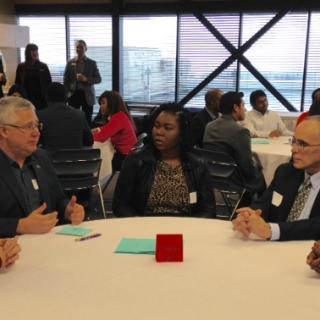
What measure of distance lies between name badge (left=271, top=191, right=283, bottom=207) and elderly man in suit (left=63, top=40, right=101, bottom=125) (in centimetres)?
646

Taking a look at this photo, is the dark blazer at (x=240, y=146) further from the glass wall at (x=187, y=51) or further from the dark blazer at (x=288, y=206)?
the glass wall at (x=187, y=51)

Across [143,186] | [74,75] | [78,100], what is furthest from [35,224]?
[78,100]

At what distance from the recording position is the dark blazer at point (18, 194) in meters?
1.99

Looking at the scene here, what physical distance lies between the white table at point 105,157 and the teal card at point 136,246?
308cm

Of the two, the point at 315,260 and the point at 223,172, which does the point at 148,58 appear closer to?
the point at 223,172

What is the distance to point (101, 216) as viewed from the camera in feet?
15.6

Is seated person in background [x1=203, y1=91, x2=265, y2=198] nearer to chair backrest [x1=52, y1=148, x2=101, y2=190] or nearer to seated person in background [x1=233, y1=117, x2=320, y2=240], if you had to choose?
chair backrest [x1=52, y1=148, x2=101, y2=190]

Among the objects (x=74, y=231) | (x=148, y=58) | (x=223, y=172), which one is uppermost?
(x=148, y=58)

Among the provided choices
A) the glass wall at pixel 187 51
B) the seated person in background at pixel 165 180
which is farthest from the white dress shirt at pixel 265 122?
the seated person in background at pixel 165 180

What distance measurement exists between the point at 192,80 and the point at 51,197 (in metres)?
7.35

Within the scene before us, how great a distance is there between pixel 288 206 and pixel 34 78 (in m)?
6.36

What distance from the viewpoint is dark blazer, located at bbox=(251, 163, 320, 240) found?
6.41 feet

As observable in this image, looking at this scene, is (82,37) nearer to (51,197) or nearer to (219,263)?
(51,197)

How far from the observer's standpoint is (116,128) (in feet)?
16.5
